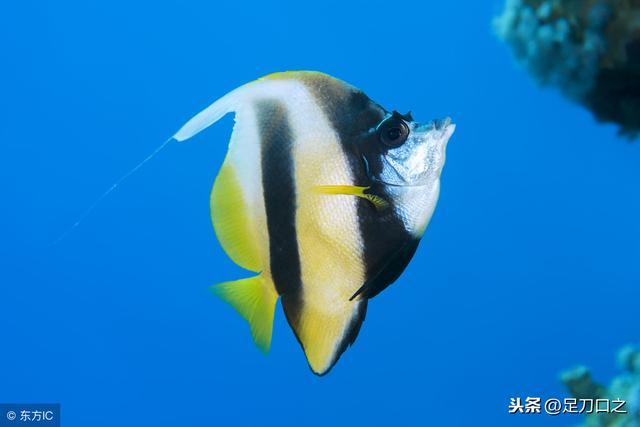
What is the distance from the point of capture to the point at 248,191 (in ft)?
2.39

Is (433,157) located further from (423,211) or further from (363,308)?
(363,308)

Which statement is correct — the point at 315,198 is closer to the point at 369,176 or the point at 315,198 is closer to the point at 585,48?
the point at 369,176

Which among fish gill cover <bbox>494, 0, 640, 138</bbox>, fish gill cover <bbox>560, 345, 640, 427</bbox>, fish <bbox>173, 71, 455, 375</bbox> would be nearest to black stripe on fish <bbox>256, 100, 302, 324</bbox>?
fish <bbox>173, 71, 455, 375</bbox>

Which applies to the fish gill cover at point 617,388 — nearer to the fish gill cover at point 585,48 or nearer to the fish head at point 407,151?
the fish gill cover at point 585,48

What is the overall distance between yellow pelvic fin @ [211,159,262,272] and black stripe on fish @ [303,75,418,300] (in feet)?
0.47

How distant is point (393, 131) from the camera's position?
2.30 feet

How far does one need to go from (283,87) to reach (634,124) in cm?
141

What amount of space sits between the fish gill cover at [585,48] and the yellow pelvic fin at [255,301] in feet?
4.11

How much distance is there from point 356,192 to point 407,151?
0.27ft

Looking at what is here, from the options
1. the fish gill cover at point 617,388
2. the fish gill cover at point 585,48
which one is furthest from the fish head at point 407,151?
the fish gill cover at point 617,388

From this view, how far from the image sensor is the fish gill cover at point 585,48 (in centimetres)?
150

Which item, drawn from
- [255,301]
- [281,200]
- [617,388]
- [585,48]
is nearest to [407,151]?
[281,200]

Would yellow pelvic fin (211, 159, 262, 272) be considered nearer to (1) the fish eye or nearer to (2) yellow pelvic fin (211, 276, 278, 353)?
(2) yellow pelvic fin (211, 276, 278, 353)

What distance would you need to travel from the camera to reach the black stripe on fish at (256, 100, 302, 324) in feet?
2.38
